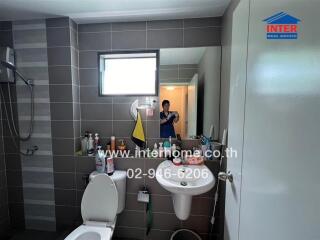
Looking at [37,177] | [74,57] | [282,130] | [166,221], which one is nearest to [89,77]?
[74,57]

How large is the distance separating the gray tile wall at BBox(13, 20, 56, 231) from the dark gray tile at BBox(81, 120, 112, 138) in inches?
14.5

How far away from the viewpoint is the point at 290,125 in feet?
1.79

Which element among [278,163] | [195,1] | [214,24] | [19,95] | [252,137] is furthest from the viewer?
[19,95]

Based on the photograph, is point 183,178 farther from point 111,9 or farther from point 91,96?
point 111,9

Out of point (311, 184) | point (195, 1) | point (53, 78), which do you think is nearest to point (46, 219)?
point (53, 78)

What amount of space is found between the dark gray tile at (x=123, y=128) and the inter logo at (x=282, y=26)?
1.47m

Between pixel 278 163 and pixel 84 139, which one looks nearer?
pixel 278 163

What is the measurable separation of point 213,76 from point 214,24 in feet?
1.66

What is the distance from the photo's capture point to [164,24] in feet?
5.83

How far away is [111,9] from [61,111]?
1.11 m

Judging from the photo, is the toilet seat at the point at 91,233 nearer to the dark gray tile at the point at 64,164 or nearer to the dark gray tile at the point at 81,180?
the dark gray tile at the point at 81,180

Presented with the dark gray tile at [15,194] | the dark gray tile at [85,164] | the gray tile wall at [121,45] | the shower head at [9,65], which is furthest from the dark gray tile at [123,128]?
the dark gray tile at [15,194]

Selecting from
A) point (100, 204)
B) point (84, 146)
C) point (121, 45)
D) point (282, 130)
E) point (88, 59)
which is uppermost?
point (121, 45)

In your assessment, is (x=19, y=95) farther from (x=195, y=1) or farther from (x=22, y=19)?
(x=195, y=1)
